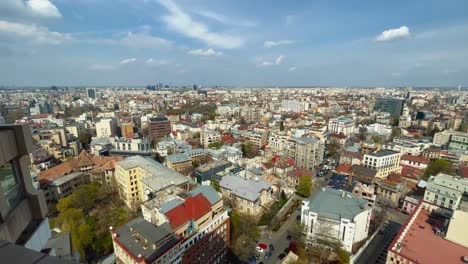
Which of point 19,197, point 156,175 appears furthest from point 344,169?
point 19,197

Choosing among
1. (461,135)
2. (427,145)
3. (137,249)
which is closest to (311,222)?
(137,249)

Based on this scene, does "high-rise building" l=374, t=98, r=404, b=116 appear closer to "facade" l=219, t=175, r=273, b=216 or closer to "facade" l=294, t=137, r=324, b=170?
"facade" l=294, t=137, r=324, b=170

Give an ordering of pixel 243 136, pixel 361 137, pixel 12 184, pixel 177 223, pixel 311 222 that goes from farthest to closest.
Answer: pixel 361 137 < pixel 243 136 < pixel 311 222 < pixel 177 223 < pixel 12 184

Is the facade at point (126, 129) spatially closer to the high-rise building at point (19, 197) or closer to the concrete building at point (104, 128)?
the concrete building at point (104, 128)

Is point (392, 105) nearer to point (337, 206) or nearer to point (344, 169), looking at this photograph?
point (344, 169)

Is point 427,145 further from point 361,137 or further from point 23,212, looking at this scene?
point 23,212

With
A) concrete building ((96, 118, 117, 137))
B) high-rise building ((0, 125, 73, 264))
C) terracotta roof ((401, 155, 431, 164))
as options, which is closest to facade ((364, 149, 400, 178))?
terracotta roof ((401, 155, 431, 164))
